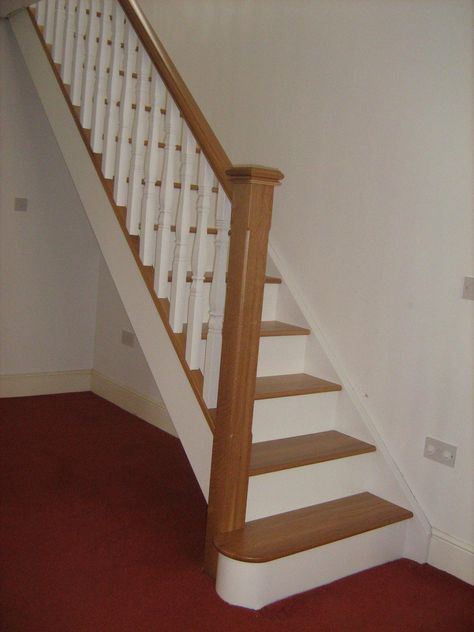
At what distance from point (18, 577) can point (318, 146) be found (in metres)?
2.24

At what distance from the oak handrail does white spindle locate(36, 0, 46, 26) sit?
93cm

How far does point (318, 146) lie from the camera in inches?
127

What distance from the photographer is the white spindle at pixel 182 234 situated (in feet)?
8.55

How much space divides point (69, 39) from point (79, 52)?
6.3 inches

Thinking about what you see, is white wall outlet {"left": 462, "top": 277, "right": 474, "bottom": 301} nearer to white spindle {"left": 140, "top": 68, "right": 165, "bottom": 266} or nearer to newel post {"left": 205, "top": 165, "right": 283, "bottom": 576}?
newel post {"left": 205, "top": 165, "right": 283, "bottom": 576}

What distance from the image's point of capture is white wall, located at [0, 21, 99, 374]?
438cm

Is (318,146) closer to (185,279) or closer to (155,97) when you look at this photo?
(155,97)

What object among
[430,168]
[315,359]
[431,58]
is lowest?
[315,359]

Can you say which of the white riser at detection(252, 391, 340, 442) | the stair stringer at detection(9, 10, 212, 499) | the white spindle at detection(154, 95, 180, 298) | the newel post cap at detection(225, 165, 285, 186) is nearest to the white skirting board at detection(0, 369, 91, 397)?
the stair stringer at detection(9, 10, 212, 499)

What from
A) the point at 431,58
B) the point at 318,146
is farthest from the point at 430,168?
the point at 318,146

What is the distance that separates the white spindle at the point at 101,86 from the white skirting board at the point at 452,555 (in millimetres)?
2233

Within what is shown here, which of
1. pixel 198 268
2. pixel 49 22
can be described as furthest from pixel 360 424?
pixel 49 22

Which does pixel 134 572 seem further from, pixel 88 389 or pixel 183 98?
pixel 88 389

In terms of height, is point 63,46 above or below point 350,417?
above
